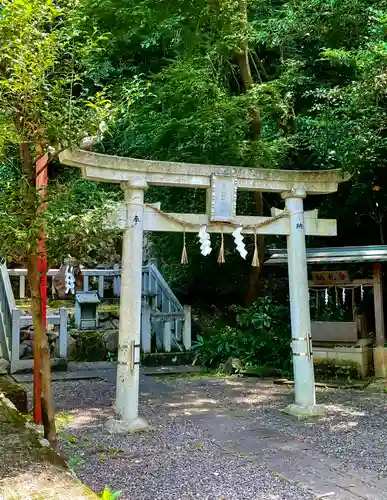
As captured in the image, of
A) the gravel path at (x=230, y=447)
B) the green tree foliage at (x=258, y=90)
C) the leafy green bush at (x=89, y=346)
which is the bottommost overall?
the gravel path at (x=230, y=447)

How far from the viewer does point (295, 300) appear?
262 inches

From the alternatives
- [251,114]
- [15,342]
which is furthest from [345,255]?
[15,342]

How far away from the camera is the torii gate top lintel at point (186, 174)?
5.65 meters

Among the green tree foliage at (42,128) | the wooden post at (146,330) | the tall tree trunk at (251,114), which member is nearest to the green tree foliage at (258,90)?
the tall tree trunk at (251,114)

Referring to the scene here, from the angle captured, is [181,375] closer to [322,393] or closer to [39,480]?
[322,393]

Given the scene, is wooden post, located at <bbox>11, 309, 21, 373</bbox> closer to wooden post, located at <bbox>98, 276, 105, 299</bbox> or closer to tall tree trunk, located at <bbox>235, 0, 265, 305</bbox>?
wooden post, located at <bbox>98, 276, 105, 299</bbox>

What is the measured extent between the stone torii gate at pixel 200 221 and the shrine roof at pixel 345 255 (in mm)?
2071

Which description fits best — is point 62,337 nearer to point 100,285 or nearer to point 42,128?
point 100,285

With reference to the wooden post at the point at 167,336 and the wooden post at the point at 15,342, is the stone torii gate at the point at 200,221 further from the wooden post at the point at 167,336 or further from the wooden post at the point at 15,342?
the wooden post at the point at 167,336

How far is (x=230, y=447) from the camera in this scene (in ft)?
16.6

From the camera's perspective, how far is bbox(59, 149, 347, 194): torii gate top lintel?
565cm

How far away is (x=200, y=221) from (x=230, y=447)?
277 centimetres

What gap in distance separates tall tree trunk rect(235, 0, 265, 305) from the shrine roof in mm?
1280

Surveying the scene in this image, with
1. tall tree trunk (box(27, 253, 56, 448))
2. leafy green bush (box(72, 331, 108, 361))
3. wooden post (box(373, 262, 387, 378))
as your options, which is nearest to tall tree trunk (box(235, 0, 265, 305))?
wooden post (box(373, 262, 387, 378))
